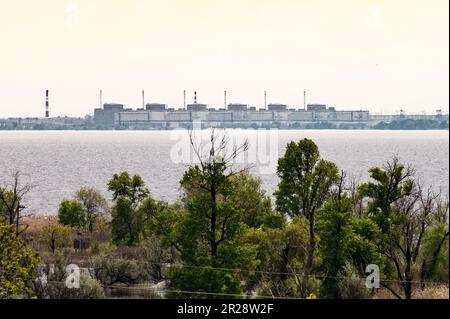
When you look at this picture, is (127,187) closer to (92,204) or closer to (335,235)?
(92,204)

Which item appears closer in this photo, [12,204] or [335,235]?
[335,235]

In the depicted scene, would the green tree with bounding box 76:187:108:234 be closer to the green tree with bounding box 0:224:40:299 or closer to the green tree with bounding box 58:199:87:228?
the green tree with bounding box 58:199:87:228

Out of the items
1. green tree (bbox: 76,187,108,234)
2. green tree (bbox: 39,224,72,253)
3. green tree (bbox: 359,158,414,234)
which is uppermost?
green tree (bbox: 359,158,414,234)

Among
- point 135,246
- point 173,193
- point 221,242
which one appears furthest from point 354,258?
point 173,193

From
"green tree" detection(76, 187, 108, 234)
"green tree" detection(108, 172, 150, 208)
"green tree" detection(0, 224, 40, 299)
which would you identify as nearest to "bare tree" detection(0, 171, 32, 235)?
"green tree" detection(76, 187, 108, 234)

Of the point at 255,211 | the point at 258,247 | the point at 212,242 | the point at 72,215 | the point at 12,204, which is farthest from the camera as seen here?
the point at 72,215

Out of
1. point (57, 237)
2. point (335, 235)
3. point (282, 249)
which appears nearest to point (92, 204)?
point (57, 237)

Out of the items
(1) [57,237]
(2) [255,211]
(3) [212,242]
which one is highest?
(3) [212,242]
